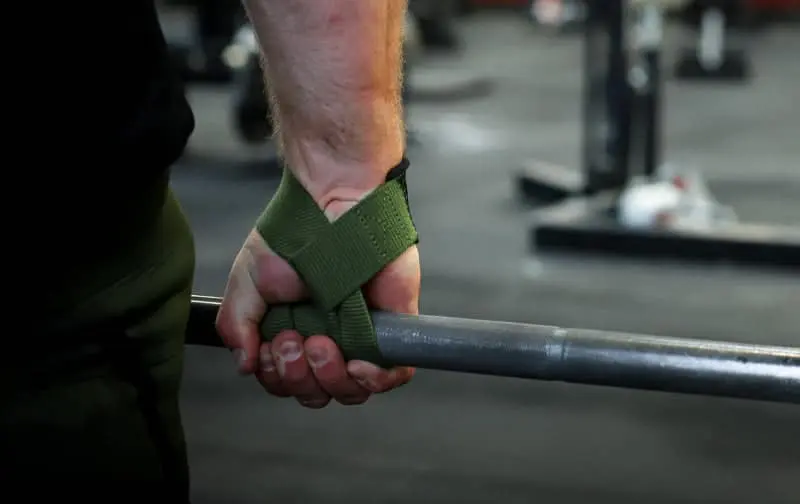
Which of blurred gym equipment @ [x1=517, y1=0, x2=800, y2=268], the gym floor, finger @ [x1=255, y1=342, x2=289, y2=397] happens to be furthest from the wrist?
blurred gym equipment @ [x1=517, y1=0, x2=800, y2=268]

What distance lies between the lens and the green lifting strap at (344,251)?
652mm

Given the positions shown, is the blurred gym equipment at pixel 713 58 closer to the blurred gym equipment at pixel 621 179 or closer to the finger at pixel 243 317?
the blurred gym equipment at pixel 621 179

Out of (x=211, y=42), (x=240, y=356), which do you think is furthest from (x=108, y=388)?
(x=211, y=42)

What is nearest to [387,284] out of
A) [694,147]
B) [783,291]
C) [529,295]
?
[529,295]

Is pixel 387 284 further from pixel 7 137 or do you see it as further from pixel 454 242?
pixel 454 242

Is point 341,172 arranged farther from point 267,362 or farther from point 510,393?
point 510,393

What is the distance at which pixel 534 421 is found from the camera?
71.8 inches

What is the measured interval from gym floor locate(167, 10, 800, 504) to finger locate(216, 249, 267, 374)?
93cm

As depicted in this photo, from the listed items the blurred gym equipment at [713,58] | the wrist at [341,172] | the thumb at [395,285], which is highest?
the wrist at [341,172]

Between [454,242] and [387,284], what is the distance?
7.09 ft

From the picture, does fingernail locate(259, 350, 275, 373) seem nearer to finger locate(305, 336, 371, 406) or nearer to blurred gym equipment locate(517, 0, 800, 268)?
finger locate(305, 336, 371, 406)

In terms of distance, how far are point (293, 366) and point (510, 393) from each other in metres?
1.29

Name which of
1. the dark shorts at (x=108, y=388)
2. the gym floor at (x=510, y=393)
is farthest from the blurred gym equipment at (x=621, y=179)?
the dark shorts at (x=108, y=388)

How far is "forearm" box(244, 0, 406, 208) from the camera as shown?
24.8 inches
